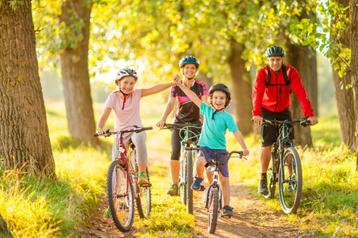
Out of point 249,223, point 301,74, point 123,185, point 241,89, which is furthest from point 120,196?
point 241,89

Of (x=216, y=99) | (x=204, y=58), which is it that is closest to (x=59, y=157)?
(x=216, y=99)

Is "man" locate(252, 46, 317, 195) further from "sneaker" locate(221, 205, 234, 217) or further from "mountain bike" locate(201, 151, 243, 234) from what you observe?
"sneaker" locate(221, 205, 234, 217)

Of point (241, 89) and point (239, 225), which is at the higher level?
point (241, 89)

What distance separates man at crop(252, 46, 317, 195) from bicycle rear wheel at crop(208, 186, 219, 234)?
172cm

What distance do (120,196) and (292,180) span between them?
2527 mm

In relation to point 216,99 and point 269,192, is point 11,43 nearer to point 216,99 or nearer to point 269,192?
point 216,99

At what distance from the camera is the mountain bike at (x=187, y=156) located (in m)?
8.10

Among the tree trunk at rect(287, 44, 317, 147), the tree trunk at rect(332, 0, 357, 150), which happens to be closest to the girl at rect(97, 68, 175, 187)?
the tree trunk at rect(332, 0, 357, 150)

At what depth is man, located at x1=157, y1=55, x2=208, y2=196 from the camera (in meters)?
8.91

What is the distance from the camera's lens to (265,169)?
9320mm

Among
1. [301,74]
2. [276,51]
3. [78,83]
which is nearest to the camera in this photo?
[276,51]

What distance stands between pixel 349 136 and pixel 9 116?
6.62 m

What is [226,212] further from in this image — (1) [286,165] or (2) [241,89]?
(2) [241,89]

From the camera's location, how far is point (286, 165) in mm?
8555
